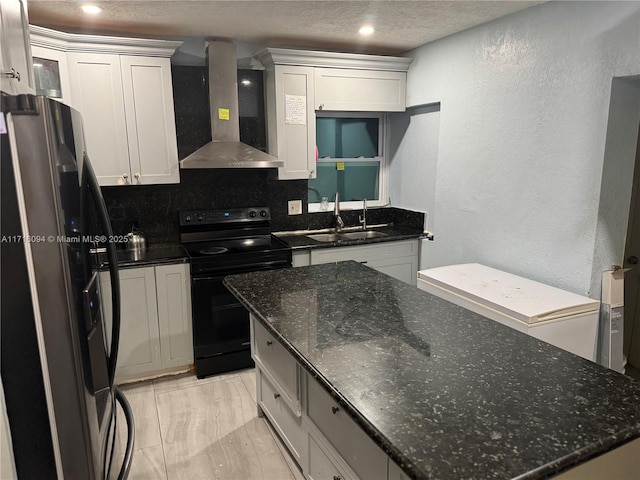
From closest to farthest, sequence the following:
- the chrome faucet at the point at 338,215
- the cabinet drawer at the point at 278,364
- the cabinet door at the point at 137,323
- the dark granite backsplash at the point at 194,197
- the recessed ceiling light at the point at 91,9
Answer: the cabinet drawer at the point at 278,364
the recessed ceiling light at the point at 91,9
the cabinet door at the point at 137,323
the dark granite backsplash at the point at 194,197
the chrome faucet at the point at 338,215

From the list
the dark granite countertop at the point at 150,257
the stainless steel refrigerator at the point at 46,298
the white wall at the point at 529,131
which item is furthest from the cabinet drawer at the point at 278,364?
the white wall at the point at 529,131

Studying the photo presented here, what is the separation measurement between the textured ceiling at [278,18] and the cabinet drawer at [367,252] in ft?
5.32

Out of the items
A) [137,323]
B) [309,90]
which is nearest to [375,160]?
[309,90]

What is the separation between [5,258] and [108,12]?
225 cm

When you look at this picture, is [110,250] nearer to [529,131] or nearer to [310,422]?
[310,422]

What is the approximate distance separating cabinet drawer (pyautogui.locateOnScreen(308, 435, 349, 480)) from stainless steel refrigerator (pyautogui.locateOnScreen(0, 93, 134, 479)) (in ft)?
2.67

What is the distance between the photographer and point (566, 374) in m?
1.32

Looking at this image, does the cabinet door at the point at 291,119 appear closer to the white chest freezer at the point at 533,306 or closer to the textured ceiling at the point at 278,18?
the textured ceiling at the point at 278,18

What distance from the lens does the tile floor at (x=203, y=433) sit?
2.23 metres

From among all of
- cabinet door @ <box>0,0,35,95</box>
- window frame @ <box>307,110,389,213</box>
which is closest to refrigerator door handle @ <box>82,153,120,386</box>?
cabinet door @ <box>0,0,35,95</box>

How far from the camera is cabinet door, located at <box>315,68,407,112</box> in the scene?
3.52 m

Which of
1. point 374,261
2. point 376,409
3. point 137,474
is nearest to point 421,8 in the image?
point 374,261

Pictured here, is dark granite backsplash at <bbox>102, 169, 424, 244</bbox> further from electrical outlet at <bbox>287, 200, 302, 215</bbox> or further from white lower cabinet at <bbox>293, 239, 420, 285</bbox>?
white lower cabinet at <bbox>293, 239, 420, 285</bbox>

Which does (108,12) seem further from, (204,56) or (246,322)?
(246,322)
